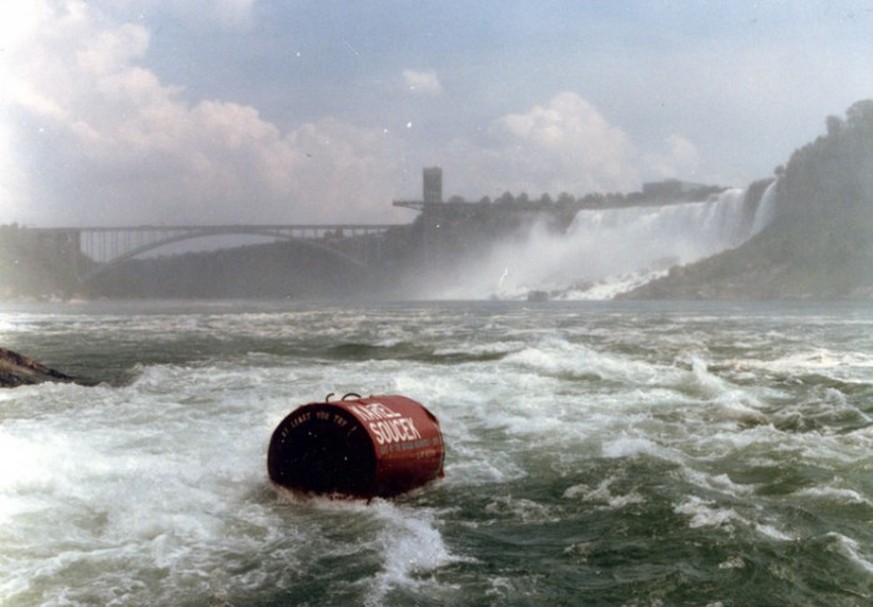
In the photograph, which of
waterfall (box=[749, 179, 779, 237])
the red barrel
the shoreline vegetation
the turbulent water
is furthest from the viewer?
waterfall (box=[749, 179, 779, 237])

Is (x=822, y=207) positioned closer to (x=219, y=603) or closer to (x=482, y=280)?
(x=482, y=280)

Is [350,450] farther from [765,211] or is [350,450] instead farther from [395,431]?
[765,211]

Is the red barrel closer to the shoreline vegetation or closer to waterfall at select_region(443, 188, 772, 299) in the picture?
the shoreline vegetation

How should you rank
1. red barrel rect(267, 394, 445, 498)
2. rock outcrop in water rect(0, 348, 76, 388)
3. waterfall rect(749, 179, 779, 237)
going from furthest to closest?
waterfall rect(749, 179, 779, 237) < rock outcrop in water rect(0, 348, 76, 388) < red barrel rect(267, 394, 445, 498)

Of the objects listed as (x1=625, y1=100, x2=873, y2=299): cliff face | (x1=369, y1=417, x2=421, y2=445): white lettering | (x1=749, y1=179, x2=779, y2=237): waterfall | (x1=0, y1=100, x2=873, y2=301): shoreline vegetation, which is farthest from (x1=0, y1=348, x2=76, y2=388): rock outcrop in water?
(x1=749, y1=179, x2=779, y2=237): waterfall

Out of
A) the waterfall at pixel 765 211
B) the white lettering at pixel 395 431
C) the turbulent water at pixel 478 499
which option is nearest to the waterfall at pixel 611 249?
the waterfall at pixel 765 211

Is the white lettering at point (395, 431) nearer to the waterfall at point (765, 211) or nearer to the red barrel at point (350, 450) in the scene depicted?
the red barrel at point (350, 450)
